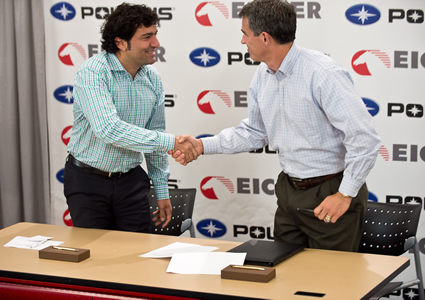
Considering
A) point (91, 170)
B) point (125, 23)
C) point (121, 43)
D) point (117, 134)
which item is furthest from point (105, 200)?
point (125, 23)

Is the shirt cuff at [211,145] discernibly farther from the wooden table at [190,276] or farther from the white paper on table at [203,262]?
the white paper on table at [203,262]

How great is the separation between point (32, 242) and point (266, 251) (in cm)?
109

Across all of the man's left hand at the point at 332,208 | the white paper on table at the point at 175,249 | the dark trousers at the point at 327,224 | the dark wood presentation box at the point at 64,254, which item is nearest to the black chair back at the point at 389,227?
the dark trousers at the point at 327,224

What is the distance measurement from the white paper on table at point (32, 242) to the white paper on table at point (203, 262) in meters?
0.64

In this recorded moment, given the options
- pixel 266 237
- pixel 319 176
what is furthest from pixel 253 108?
pixel 266 237

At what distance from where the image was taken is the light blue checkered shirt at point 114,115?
2.56 meters

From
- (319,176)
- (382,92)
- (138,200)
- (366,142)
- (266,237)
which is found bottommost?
(266,237)

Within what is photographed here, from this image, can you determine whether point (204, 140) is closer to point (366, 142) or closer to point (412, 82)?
point (366, 142)

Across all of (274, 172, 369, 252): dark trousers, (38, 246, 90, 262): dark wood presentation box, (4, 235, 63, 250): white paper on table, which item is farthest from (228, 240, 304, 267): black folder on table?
(4, 235, 63, 250): white paper on table

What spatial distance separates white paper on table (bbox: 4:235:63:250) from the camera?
2270 mm

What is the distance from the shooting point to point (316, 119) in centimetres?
240

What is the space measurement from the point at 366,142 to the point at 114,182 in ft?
4.35

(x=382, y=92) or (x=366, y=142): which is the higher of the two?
(x=382, y=92)

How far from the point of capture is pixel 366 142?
2.24m
